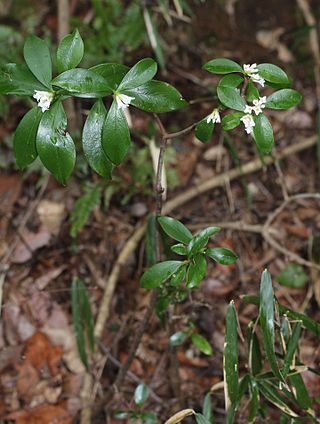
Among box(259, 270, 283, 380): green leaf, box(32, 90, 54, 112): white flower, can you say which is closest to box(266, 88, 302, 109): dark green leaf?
box(259, 270, 283, 380): green leaf

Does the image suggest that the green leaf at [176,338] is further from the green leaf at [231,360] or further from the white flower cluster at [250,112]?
the white flower cluster at [250,112]

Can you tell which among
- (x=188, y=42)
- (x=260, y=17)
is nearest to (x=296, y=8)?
(x=260, y=17)

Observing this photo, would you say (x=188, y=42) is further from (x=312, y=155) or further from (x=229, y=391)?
(x=229, y=391)

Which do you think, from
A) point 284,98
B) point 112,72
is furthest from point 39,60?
point 284,98

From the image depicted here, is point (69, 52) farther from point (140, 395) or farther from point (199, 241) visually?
A: point (140, 395)

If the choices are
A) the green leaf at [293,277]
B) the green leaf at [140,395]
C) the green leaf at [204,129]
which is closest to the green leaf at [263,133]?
the green leaf at [204,129]

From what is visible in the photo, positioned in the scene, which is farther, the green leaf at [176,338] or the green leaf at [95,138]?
the green leaf at [176,338]
